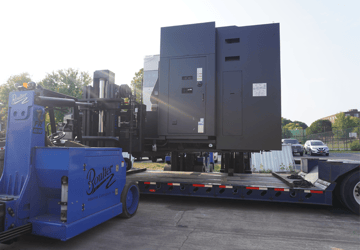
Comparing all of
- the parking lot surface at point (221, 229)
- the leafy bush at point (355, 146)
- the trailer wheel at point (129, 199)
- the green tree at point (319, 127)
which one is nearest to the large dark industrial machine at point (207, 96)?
the trailer wheel at point (129, 199)

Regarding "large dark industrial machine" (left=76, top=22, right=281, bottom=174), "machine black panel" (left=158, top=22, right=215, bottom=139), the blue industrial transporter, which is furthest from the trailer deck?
the blue industrial transporter

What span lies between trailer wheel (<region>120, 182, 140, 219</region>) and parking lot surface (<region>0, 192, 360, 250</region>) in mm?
141

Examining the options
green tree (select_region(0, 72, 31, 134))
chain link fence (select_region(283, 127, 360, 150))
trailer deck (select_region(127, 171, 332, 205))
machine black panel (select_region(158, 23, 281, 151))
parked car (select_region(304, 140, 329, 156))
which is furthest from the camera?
chain link fence (select_region(283, 127, 360, 150))

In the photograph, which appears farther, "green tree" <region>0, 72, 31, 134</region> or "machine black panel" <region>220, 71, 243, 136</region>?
"green tree" <region>0, 72, 31, 134</region>

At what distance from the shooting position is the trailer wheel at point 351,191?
17.0 ft

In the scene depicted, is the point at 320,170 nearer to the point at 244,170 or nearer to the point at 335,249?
the point at 335,249

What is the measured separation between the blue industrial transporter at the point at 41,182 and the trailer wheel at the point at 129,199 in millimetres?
850

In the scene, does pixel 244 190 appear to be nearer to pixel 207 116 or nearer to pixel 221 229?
pixel 221 229

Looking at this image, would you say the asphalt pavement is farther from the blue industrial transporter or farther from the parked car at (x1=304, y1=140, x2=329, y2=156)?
the parked car at (x1=304, y1=140, x2=329, y2=156)

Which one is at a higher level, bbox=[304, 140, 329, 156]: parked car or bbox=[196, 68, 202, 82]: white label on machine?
bbox=[196, 68, 202, 82]: white label on machine

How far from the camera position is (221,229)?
439cm

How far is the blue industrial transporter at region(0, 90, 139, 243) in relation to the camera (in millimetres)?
3250

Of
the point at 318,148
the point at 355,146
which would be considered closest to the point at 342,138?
the point at 355,146

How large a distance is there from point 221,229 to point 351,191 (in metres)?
2.97
